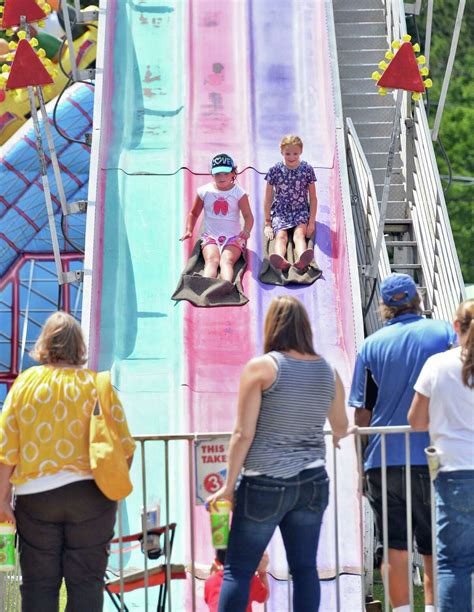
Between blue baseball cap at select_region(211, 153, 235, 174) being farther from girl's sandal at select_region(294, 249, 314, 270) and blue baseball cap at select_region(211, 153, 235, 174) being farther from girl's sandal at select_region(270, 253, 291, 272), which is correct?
girl's sandal at select_region(294, 249, 314, 270)

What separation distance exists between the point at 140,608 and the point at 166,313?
258 cm

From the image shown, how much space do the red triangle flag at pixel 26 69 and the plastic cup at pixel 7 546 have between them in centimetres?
468

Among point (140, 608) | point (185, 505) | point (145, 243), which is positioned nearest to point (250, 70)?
point (145, 243)

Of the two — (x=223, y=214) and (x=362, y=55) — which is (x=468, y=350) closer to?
(x=223, y=214)

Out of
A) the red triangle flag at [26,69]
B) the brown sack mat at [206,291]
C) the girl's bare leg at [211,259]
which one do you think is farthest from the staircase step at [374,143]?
the red triangle flag at [26,69]

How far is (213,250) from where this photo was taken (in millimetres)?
8797

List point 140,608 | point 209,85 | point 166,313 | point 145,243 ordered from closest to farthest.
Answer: point 140,608
point 166,313
point 145,243
point 209,85

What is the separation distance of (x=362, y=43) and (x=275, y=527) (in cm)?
840

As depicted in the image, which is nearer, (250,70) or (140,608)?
(140,608)

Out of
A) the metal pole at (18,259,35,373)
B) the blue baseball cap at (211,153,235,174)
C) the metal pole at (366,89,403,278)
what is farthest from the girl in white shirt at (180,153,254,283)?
the metal pole at (18,259,35,373)

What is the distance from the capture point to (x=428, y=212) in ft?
33.0

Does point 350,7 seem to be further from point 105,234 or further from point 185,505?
point 185,505

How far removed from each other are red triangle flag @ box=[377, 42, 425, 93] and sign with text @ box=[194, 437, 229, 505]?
13.6 feet

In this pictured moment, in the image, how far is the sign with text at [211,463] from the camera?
511 cm
